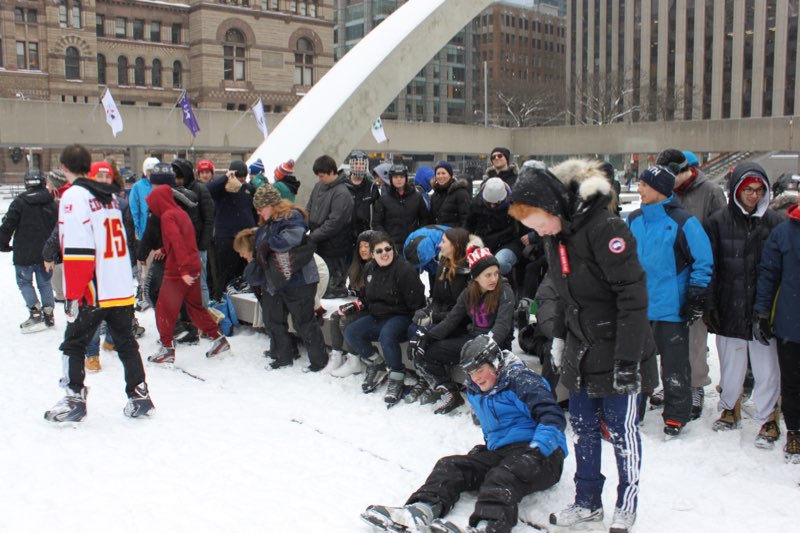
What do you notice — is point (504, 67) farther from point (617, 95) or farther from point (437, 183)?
point (437, 183)

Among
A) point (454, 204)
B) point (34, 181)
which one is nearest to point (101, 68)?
point (34, 181)

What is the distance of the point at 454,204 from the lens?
703 cm

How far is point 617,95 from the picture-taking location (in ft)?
210

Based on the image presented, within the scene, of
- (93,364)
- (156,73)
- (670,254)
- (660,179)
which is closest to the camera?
(660,179)

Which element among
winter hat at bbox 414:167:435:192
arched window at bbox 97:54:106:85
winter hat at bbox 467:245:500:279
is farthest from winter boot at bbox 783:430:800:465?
arched window at bbox 97:54:106:85

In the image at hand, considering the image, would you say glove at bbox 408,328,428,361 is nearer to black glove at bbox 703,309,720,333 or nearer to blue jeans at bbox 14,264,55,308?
black glove at bbox 703,309,720,333

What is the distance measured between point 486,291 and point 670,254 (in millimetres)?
1275

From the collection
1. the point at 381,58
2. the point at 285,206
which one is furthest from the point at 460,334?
the point at 381,58

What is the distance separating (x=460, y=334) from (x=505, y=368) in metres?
1.28

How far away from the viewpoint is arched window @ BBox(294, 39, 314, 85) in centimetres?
6134

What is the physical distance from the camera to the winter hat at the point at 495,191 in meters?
6.36

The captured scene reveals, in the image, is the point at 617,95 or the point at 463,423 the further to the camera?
the point at 617,95

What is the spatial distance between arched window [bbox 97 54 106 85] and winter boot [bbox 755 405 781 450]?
59.0 m

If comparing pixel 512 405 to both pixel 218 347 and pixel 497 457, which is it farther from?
pixel 218 347
